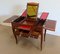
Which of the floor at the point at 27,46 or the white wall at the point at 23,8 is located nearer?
the floor at the point at 27,46

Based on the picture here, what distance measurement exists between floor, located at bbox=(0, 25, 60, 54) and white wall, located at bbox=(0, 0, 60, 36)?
1.16 ft

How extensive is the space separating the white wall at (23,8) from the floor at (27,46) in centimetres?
35

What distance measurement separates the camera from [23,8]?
9.00 feet

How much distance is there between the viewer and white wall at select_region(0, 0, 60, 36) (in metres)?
2.45

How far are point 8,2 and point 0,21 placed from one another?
0.66 meters

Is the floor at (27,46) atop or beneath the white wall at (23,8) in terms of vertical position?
beneath

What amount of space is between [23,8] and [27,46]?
0.97m

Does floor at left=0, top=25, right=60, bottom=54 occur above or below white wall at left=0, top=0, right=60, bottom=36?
below

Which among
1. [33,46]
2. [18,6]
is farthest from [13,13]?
[33,46]

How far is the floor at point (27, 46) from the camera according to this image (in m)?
2.15

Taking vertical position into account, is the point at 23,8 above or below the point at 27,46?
above

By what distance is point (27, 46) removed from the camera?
7.52ft

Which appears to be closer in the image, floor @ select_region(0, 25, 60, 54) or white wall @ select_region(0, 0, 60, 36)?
floor @ select_region(0, 25, 60, 54)

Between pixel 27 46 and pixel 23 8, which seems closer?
pixel 27 46
